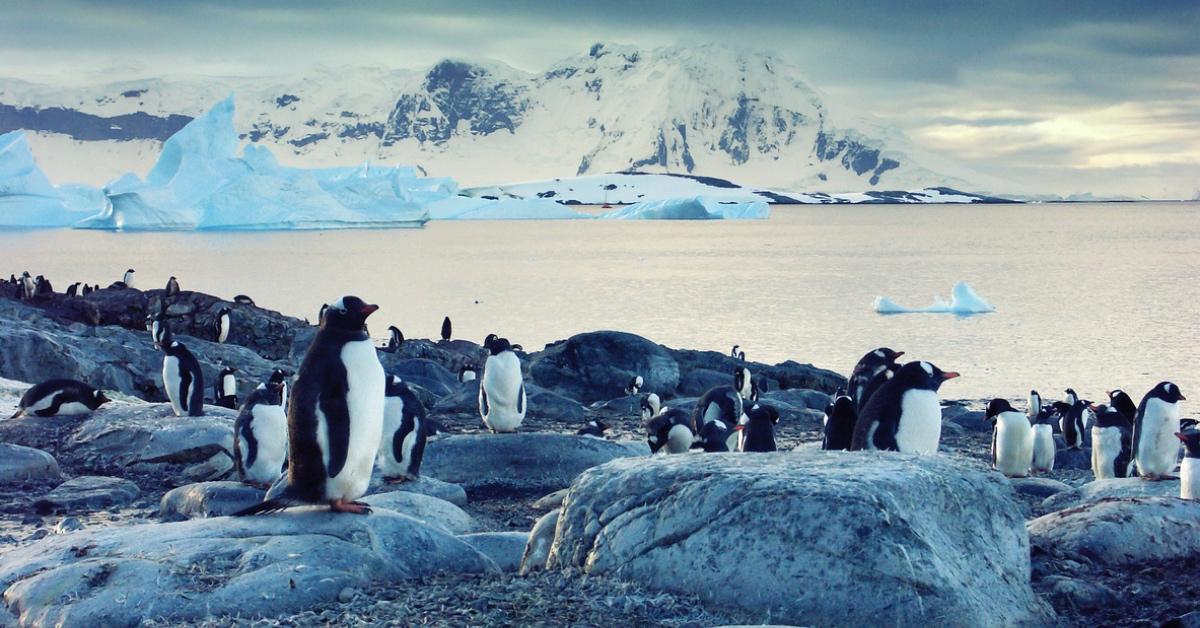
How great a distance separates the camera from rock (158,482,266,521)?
313 inches

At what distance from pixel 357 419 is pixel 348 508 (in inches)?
17.7

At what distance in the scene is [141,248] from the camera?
252 feet

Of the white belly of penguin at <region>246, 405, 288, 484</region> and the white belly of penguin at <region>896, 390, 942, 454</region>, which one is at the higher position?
the white belly of penguin at <region>896, 390, 942, 454</region>

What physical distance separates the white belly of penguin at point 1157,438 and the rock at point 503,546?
6.32m

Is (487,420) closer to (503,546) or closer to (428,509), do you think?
(428,509)

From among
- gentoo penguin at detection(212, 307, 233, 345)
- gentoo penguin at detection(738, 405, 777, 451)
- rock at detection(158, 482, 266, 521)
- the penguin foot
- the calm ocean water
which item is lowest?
the calm ocean water

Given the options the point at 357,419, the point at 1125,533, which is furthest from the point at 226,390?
the point at 1125,533

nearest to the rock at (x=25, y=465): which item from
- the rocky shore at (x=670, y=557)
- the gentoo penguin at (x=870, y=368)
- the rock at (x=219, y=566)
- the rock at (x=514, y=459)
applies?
the rocky shore at (x=670, y=557)

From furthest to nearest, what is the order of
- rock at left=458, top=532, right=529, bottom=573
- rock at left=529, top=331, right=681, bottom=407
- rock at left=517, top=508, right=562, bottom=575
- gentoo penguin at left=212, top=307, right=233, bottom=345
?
gentoo penguin at left=212, top=307, right=233, bottom=345 → rock at left=529, top=331, right=681, bottom=407 → rock at left=458, top=532, right=529, bottom=573 → rock at left=517, top=508, right=562, bottom=575

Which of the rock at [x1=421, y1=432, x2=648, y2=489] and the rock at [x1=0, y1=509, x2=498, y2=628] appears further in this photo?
the rock at [x1=421, y1=432, x2=648, y2=489]

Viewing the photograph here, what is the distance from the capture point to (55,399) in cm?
1122

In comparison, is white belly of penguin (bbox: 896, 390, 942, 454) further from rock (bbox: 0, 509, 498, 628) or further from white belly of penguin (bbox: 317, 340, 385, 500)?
white belly of penguin (bbox: 317, 340, 385, 500)

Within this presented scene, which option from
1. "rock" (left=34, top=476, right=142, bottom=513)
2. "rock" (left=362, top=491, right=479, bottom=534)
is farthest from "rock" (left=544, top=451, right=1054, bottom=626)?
"rock" (left=34, top=476, right=142, bottom=513)

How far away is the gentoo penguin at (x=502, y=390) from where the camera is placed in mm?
12672
